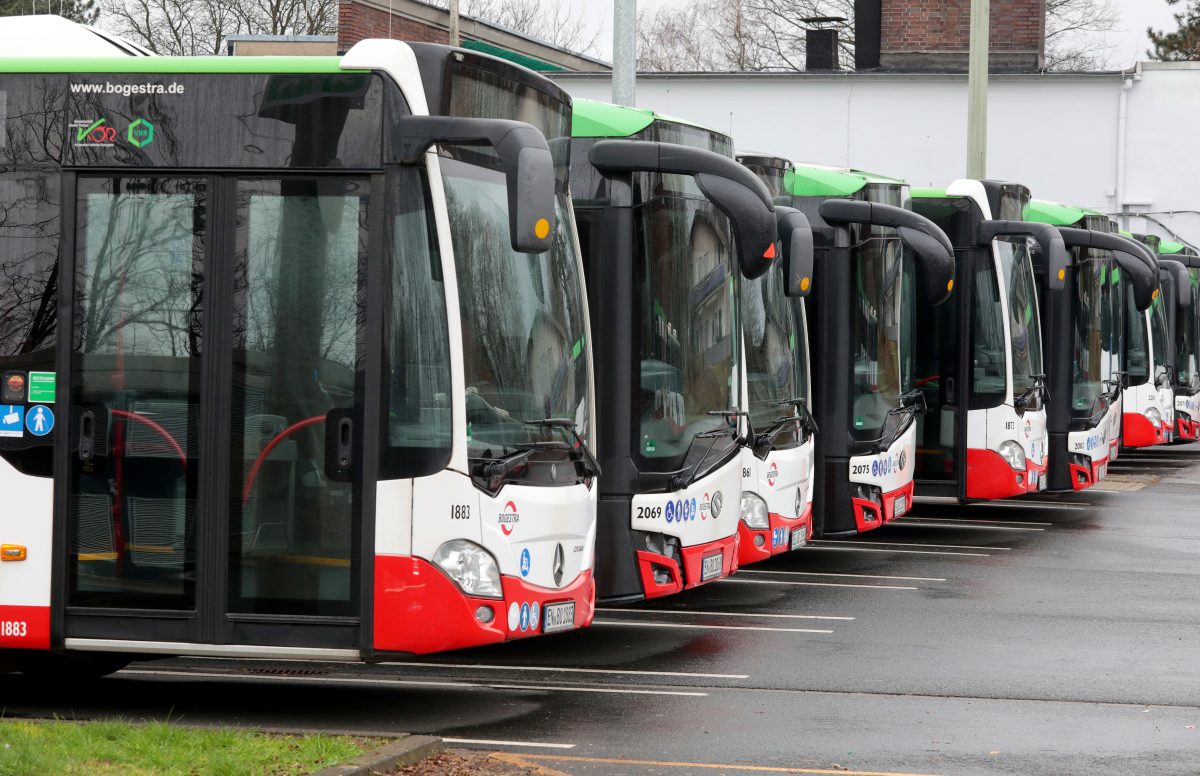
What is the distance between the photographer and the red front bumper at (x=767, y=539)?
→ 40.9 ft

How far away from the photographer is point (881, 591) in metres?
14.0

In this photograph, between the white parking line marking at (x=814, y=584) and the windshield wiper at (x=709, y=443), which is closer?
the windshield wiper at (x=709, y=443)

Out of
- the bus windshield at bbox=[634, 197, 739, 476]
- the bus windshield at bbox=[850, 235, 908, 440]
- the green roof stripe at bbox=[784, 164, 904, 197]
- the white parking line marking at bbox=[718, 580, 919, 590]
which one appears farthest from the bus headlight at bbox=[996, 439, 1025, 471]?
the bus windshield at bbox=[634, 197, 739, 476]

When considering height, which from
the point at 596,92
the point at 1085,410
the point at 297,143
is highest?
the point at 596,92

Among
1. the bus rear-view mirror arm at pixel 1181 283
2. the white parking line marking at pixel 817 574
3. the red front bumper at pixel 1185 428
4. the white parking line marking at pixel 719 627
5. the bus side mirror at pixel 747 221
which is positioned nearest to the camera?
the bus side mirror at pixel 747 221

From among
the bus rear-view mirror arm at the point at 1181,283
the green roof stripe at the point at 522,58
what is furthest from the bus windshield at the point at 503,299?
the green roof stripe at the point at 522,58

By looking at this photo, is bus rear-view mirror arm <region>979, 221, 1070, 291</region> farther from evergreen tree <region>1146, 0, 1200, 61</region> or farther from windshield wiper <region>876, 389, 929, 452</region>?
evergreen tree <region>1146, 0, 1200, 61</region>

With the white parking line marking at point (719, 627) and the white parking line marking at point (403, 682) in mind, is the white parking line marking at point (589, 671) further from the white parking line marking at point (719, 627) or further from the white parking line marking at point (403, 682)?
the white parking line marking at point (719, 627)

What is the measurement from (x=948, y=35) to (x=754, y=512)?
26.9 meters

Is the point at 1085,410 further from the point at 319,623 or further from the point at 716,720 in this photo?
the point at 319,623

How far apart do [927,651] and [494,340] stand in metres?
4.29

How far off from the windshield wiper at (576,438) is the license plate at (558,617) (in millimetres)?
664

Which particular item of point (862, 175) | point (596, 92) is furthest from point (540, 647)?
point (596, 92)

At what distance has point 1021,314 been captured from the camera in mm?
17719
